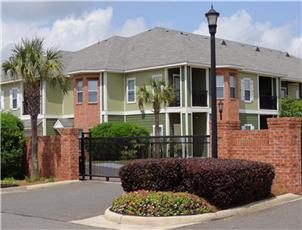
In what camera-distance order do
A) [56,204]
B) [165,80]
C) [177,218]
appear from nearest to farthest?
[177,218] < [56,204] < [165,80]

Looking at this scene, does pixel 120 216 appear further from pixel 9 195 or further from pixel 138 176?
pixel 9 195

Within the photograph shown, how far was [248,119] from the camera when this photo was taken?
128 ft

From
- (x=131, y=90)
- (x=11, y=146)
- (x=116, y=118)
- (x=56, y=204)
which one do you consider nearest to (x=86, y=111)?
(x=116, y=118)

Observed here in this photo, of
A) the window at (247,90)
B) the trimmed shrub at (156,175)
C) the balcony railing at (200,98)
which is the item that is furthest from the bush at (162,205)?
the window at (247,90)

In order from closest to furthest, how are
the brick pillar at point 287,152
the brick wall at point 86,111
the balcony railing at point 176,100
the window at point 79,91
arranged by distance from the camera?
the brick pillar at point 287,152, the balcony railing at point 176,100, the brick wall at point 86,111, the window at point 79,91

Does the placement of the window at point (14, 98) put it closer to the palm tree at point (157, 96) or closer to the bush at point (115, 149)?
the palm tree at point (157, 96)

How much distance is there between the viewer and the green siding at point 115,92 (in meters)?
36.0

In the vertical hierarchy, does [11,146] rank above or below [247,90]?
below

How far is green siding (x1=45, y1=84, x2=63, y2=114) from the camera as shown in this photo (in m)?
38.9

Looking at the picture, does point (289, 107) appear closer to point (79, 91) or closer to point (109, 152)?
point (79, 91)

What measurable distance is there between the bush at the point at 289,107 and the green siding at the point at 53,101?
16476mm

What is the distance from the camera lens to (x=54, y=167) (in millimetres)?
21625

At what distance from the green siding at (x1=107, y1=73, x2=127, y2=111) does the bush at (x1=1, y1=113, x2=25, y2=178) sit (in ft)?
44.6

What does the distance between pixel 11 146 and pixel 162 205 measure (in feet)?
41.2
